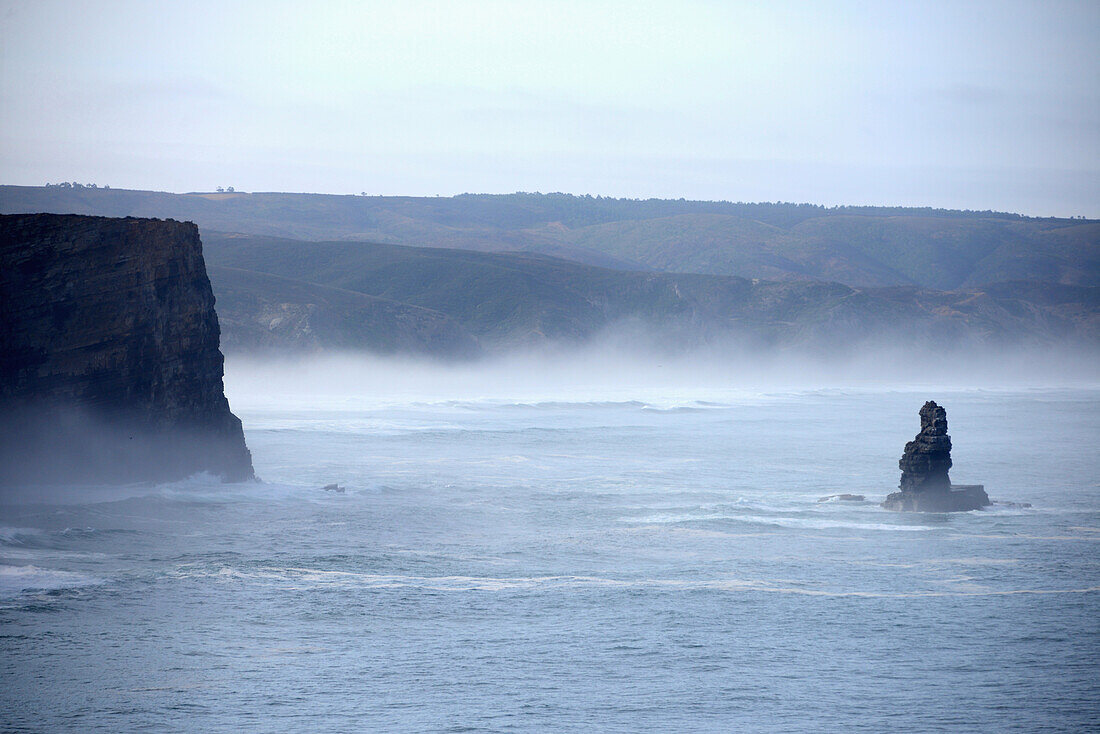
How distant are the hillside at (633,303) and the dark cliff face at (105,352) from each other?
93891mm

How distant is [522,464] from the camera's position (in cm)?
5491

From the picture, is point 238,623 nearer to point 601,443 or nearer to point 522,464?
point 522,464

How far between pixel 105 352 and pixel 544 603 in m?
18.9

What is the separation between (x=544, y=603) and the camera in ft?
87.4

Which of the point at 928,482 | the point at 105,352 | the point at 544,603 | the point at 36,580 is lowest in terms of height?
the point at 544,603

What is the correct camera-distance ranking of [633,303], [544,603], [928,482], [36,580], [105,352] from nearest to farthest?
[36,580]
[544,603]
[105,352]
[928,482]
[633,303]

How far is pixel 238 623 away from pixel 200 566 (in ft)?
17.7

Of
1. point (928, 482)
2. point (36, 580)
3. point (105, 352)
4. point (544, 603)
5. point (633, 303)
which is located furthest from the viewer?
point (633, 303)

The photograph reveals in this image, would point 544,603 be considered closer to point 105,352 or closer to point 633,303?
→ point 105,352

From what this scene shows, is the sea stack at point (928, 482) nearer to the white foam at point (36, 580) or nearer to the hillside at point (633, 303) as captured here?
the white foam at point (36, 580)

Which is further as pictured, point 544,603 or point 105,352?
point 105,352

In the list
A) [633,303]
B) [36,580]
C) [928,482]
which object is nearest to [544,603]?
[36,580]

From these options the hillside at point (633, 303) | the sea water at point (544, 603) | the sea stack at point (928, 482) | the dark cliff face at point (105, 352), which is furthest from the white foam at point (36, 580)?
the hillside at point (633, 303)

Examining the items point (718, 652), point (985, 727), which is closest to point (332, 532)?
point (718, 652)
